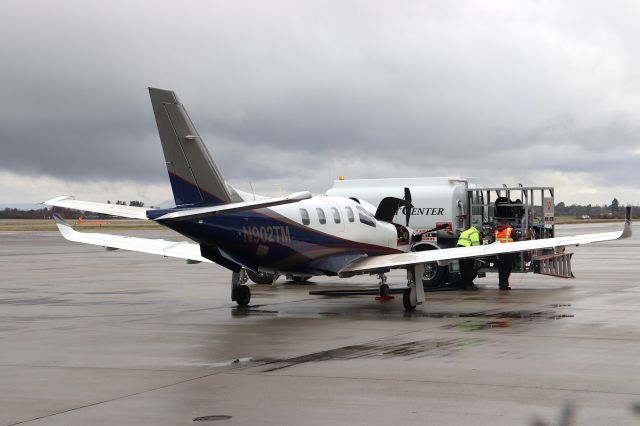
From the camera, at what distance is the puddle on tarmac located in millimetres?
13414

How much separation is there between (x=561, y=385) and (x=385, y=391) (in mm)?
2165

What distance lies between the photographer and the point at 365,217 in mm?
23172

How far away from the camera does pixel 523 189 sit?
27.7 metres

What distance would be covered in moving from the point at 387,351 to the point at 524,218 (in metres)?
14.6

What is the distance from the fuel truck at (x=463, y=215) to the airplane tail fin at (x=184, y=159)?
907 cm

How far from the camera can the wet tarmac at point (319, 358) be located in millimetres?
9930

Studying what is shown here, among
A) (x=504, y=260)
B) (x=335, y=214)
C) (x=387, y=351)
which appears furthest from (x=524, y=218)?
(x=387, y=351)

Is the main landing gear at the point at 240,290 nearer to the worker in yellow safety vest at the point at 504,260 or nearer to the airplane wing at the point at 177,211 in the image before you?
the airplane wing at the point at 177,211

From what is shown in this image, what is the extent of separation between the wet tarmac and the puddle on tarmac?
31 millimetres

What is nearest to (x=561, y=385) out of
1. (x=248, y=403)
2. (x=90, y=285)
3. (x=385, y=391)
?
(x=385, y=391)

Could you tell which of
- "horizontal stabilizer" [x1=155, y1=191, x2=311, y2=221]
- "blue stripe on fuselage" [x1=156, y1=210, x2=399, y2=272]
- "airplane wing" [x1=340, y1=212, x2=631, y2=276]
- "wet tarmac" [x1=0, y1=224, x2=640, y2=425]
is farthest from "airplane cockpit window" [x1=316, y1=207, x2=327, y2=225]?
"horizontal stabilizer" [x1=155, y1=191, x2=311, y2=221]

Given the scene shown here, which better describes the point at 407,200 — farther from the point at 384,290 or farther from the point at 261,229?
the point at 261,229

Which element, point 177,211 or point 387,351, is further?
point 177,211

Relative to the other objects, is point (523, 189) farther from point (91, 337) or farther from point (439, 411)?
point (439, 411)
